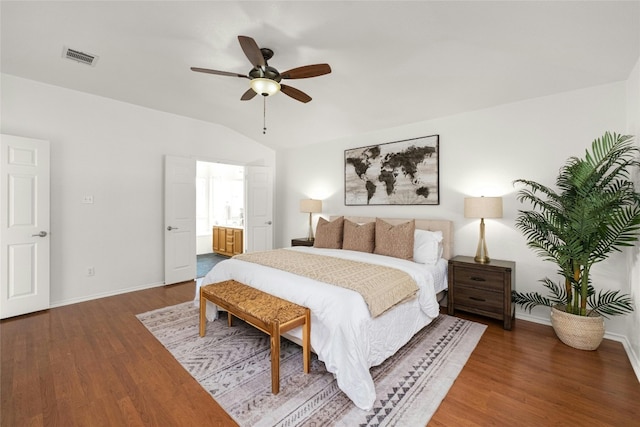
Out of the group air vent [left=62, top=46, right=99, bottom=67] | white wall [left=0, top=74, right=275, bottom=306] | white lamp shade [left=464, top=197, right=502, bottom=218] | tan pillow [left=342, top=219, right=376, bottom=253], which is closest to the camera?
air vent [left=62, top=46, right=99, bottom=67]

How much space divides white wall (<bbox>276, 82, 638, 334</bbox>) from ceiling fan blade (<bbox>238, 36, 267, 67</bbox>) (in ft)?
8.20

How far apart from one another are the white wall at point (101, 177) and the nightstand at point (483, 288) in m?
4.26

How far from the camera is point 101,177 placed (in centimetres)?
378

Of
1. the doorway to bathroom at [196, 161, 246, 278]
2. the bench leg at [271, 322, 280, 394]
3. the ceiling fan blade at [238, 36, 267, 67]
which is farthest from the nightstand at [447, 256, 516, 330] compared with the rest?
the doorway to bathroom at [196, 161, 246, 278]

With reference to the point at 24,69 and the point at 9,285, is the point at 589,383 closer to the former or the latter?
the point at 9,285

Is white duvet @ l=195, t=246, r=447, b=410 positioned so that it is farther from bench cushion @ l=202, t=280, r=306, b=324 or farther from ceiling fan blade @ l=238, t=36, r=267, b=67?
ceiling fan blade @ l=238, t=36, r=267, b=67

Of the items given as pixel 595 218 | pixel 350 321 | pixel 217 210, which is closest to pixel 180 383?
pixel 350 321

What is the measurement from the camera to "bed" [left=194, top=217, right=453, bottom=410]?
5.94 ft

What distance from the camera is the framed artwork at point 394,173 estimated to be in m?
3.77

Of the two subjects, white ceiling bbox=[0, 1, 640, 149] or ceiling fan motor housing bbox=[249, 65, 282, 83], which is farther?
ceiling fan motor housing bbox=[249, 65, 282, 83]

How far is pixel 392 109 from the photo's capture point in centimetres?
365

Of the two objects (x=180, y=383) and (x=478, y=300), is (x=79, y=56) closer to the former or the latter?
(x=180, y=383)

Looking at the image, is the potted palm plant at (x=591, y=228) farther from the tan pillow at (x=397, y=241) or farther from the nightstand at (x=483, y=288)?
the tan pillow at (x=397, y=241)

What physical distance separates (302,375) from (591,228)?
A: 2645 millimetres
